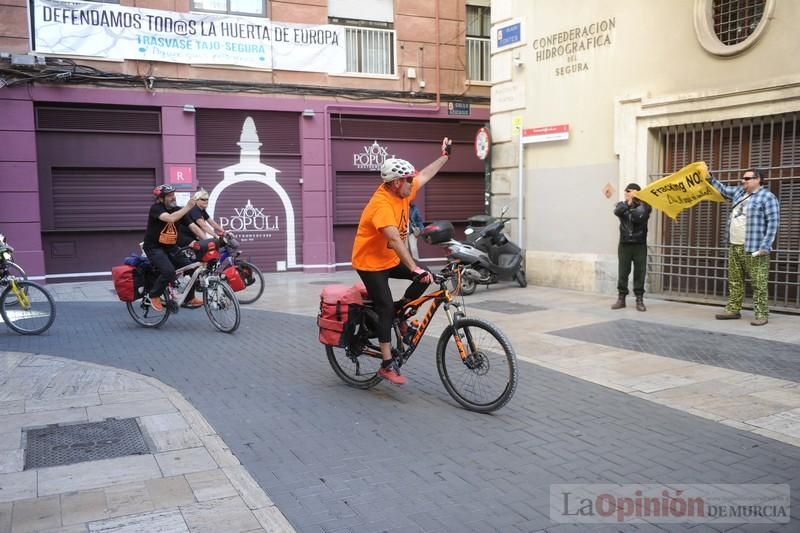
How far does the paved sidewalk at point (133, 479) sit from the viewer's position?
3.34m

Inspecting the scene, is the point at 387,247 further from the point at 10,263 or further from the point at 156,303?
the point at 10,263

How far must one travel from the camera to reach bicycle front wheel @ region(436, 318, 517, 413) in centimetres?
480

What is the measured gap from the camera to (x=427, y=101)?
55.1 feet

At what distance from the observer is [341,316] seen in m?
5.52

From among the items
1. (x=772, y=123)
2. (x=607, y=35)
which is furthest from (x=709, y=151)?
(x=607, y=35)

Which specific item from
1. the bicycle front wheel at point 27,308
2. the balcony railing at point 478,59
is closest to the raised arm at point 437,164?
the bicycle front wheel at point 27,308

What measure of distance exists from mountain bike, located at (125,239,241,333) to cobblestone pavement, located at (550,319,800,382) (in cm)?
401

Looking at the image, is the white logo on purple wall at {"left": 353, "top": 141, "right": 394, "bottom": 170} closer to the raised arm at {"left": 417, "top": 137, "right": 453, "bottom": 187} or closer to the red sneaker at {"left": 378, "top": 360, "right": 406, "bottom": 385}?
the raised arm at {"left": 417, "top": 137, "right": 453, "bottom": 187}

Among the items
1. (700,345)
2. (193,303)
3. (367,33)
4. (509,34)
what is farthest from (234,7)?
(700,345)

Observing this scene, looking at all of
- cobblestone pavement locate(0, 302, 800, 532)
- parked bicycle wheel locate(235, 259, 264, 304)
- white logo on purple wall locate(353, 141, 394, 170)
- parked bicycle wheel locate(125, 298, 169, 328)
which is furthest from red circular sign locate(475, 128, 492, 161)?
cobblestone pavement locate(0, 302, 800, 532)

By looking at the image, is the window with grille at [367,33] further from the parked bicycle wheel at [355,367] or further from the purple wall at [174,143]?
the parked bicycle wheel at [355,367]

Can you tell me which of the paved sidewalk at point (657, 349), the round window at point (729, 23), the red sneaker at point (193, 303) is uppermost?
the round window at point (729, 23)

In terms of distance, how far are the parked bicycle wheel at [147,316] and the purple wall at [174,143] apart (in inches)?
232

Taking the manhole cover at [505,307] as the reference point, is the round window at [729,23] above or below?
above
